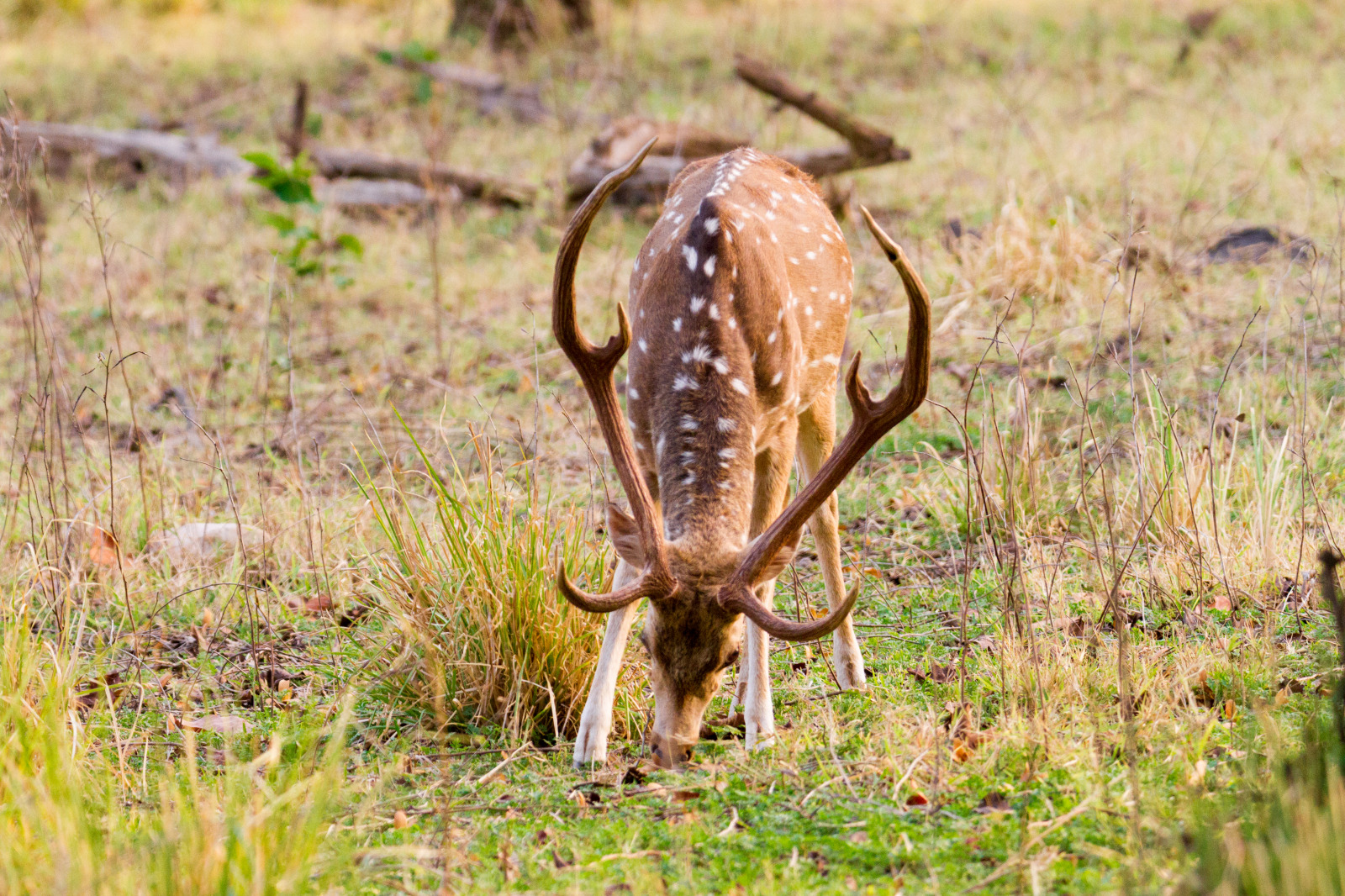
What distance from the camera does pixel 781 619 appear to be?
3.60 metres

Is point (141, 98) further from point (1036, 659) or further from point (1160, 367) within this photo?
point (1036, 659)

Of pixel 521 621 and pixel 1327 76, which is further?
pixel 1327 76

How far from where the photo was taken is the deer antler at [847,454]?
11.8ft

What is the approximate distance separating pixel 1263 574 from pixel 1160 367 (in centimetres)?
273

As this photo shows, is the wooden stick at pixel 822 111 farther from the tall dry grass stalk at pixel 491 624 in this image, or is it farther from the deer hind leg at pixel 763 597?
the tall dry grass stalk at pixel 491 624

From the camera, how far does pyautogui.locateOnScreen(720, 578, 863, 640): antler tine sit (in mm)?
3359

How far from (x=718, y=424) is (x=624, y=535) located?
48 centimetres

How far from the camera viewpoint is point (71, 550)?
5438mm

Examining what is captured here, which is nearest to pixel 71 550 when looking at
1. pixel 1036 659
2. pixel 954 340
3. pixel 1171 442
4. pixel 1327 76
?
pixel 1036 659

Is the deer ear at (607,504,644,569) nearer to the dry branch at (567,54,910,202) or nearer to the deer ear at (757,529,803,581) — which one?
the deer ear at (757,529,803,581)

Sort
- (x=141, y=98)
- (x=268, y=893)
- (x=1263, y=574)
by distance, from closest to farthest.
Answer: (x=268, y=893) < (x=1263, y=574) < (x=141, y=98)

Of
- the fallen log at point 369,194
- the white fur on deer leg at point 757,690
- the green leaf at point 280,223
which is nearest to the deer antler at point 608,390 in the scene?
the white fur on deer leg at point 757,690

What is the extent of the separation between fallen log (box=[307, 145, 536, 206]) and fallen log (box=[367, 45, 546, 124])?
7.12ft

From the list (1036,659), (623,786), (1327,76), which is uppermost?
(1327,76)
